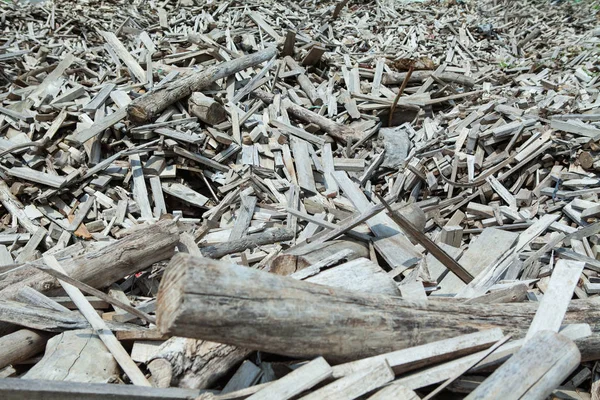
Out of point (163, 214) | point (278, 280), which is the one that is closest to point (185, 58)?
point (163, 214)

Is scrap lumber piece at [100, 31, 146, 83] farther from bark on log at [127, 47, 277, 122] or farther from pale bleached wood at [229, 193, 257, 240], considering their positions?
pale bleached wood at [229, 193, 257, 240]

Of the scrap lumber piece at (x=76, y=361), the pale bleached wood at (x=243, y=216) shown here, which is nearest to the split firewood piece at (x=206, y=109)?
the pale bleached wood at (x=243, y=216)

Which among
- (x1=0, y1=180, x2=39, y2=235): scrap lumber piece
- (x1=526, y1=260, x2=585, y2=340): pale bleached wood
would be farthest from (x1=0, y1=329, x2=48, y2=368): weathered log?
(x1=526, y1=260, x2=585, y2=340): pale bleached wood

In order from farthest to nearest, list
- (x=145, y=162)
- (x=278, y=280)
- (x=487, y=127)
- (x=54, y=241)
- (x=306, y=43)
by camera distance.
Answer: (x=306, y=43)
(x=487, y=127)
(x=145, y=162)
(x=54, y=241)
(x=278, y=280)

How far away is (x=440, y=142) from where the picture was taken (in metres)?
6.53

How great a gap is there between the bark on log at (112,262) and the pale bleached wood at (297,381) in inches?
68.9

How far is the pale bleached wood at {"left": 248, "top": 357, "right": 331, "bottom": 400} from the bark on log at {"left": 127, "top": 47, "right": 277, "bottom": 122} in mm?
4403

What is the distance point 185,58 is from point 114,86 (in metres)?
1.48

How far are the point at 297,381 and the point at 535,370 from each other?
1102 mm

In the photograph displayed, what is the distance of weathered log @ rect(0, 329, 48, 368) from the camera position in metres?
2.86

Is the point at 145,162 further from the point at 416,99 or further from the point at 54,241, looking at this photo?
the point at 416,99

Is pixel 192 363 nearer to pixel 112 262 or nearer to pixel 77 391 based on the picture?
pixel 77 391

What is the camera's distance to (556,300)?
2.85 meters

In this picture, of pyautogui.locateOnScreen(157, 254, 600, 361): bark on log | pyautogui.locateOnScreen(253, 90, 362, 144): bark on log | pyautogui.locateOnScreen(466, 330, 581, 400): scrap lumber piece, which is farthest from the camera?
pyautogui.locateOnScreen(253, 90, 362, 144): bark on log
